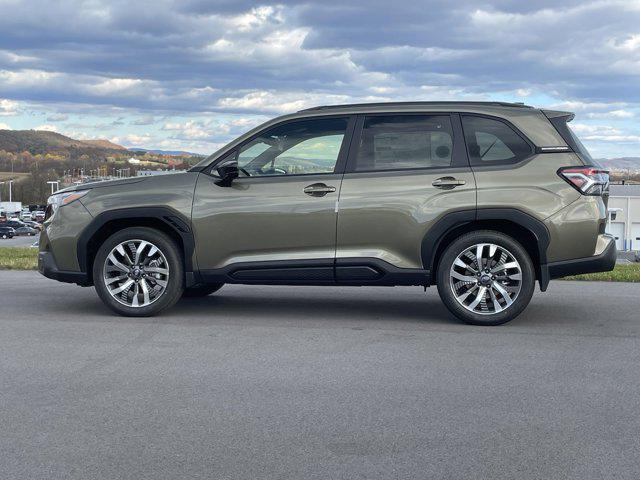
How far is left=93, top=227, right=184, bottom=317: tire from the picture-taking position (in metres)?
7.88

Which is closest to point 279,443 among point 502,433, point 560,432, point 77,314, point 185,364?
point 502,433

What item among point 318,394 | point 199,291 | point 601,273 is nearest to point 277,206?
point 199,291

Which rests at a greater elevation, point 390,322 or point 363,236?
point 363,236

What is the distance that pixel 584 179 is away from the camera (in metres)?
7.43

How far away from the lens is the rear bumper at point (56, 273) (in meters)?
8.16

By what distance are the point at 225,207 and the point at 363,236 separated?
4.11ft

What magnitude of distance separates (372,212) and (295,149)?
93cm

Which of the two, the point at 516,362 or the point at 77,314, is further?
the point at 77,314

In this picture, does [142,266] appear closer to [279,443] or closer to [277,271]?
[277,271]

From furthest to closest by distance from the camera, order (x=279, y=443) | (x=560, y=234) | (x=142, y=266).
A: (x=142, y=266) → (x=560, y=234) → (x=279, y=443)

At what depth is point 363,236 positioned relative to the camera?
24.9 ft

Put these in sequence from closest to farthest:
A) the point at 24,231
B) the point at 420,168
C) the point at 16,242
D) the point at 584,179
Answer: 1. the point at 584,179
2. the point at 420,168
3. the point at 16,242
4. the point at 24,231

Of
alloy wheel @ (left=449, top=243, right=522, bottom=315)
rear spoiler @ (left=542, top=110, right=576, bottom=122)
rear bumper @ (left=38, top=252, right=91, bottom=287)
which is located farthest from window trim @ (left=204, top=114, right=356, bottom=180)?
rear spoiler @ (left=542, top=110, right=576, bottom=122)

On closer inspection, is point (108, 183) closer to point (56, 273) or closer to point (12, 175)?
point (56, 273)
